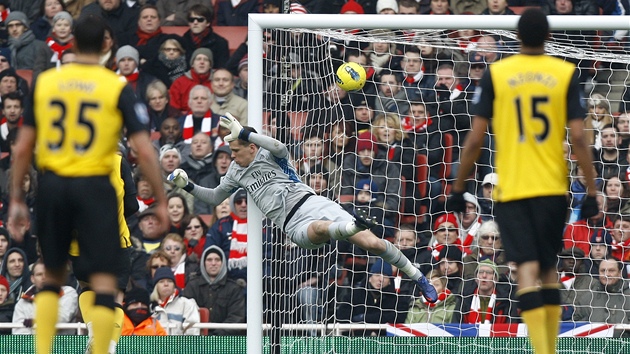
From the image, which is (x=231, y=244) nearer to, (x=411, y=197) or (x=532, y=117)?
(x=411, y=197)

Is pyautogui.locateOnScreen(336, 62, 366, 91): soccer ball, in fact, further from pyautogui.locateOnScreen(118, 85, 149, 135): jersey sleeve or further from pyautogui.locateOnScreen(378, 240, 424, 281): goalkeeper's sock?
pyautogui.locateOnScreen(118, 85, 149, 135): jersey sleeve

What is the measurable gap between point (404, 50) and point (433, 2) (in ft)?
4.09

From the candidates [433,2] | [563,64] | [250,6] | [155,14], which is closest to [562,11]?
A: [433,2]

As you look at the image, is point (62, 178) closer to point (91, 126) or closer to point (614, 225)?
point (91, 126)

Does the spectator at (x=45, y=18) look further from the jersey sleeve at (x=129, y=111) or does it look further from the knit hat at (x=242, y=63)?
the jersey sleeve at (x=129, y=111)

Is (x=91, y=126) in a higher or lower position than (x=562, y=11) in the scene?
lower

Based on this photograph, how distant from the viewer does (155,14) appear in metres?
13.0

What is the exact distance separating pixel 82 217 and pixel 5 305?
5.84 meters

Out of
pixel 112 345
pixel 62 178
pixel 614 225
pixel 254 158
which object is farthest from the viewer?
pixel 614 225

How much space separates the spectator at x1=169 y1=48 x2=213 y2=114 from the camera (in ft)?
41.9

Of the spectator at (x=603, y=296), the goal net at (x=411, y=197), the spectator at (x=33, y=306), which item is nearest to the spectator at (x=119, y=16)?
the goal net at (x=411, y=197)

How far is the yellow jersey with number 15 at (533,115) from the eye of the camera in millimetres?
6523

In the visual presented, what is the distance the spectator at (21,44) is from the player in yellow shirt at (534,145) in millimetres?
7850

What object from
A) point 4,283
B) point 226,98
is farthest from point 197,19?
point 4,283
